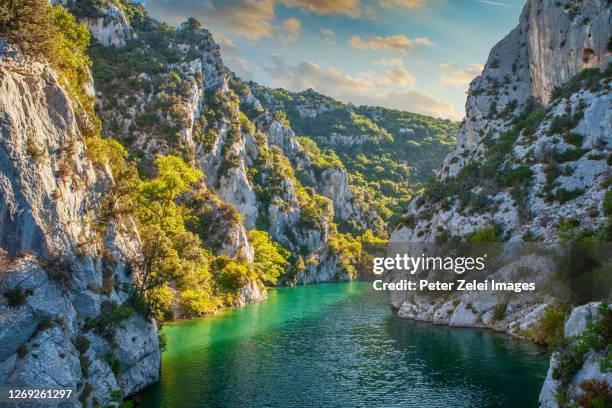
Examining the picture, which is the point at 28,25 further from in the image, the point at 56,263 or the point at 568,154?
the point at 568,154

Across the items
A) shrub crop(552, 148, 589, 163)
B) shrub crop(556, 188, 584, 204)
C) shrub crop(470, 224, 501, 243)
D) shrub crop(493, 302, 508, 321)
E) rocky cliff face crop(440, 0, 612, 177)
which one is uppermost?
→ rocky cliff face crop(440, 0, 612, 177)

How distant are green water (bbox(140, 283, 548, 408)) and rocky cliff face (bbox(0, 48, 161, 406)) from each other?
14.1 feet

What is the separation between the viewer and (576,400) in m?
18.9

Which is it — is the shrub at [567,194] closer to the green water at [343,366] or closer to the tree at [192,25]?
the green water at [343,366]

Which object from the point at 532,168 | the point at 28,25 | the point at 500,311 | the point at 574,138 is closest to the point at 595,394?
the point at 28,25

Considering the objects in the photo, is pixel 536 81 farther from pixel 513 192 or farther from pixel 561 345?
pixel 561 345

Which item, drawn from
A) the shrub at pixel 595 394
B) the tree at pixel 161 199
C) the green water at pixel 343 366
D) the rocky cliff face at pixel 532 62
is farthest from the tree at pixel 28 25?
the rocky cliff face at pixel 532 62

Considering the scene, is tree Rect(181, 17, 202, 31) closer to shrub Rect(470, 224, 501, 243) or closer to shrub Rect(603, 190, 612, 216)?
shrub Rect(470, 224, 501, 243)

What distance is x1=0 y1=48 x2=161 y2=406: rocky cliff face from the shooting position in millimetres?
22031

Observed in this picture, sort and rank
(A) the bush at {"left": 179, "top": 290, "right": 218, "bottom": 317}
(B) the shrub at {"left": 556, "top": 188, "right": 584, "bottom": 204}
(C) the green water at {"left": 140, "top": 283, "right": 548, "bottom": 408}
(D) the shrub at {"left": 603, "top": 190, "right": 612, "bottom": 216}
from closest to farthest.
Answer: (C) the green water at {"left": 140, "top": 283, "right": 548, "bottom": 408} < (D) the shrub at {"left": 603, "top": 190, "right": 612, "bottom": 216} < (B) the shrub at {"left": 556, "top": 188, "right": 584, "bottom": 204} < (A) the bush at {"left": 179, "top": 290, "right": 218, "bottom": 317}

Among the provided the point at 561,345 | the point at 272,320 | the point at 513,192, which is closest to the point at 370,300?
the point at 272,320

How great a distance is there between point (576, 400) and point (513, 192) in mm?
47179

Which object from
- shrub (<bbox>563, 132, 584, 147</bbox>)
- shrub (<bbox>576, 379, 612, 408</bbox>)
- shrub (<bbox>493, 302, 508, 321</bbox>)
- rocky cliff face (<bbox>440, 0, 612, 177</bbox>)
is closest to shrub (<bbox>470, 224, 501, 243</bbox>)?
shrub (<bbox>493, 302, 508, 321</bbox>)

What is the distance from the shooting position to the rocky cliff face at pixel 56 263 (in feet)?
72.3
